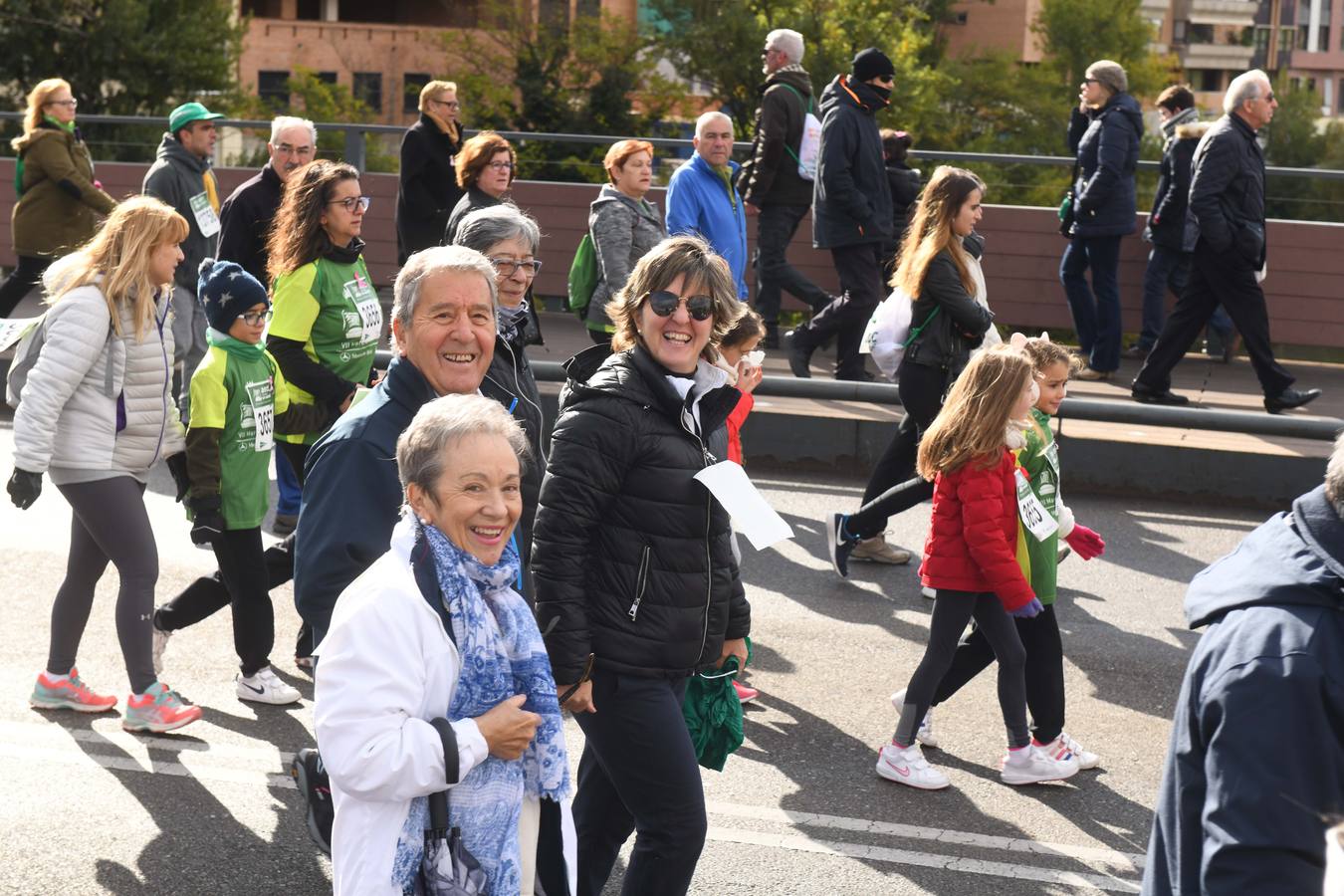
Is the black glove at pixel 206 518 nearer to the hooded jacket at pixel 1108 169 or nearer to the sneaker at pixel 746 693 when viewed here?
the sneaker at pixel 746 693

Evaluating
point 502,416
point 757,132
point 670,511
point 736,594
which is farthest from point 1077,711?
point 757,132

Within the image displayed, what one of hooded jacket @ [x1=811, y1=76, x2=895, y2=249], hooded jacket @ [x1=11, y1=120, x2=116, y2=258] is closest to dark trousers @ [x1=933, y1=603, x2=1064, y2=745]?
hooded jacket @ [x1=811, y1=76, x2=895, y2=249]

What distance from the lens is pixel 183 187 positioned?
34.4 ft

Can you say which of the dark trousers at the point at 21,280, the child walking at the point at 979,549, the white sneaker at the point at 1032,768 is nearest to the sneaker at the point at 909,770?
the child walking at the point at 979,549

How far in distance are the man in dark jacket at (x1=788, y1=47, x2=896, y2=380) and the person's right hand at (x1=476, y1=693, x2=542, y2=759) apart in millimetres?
7689

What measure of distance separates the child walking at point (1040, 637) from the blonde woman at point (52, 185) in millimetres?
7267

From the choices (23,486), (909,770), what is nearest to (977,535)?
(909,770)

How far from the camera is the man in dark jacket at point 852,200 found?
10.8 metres

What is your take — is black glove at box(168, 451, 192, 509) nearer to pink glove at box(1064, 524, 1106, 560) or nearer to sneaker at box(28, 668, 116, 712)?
sneaker at box(28, 668, 116, 712)

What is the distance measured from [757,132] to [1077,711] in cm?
598

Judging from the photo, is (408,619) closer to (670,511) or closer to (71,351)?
(670,511)

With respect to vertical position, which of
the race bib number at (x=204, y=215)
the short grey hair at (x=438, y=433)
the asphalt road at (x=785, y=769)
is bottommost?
the asphalt road at (x=785, y=769)

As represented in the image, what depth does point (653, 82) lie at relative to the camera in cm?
4297

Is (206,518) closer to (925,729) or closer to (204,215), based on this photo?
(925,729)
